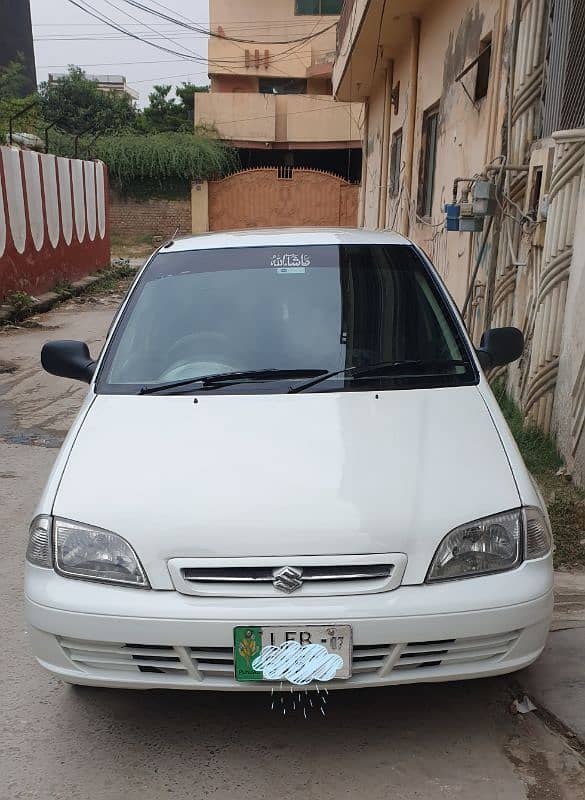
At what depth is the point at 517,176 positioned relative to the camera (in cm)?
567

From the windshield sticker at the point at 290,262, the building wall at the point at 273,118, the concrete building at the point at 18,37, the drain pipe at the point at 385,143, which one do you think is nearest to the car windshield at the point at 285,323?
the windshield sticker at the point at 290,262

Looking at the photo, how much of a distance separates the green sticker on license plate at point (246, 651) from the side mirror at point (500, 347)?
1.78m

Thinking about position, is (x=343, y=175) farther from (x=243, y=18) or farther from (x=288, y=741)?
(x=288, y=741)

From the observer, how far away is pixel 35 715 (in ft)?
8.80

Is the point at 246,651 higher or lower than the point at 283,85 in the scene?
lower

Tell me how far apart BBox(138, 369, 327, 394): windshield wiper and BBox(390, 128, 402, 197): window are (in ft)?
32.3

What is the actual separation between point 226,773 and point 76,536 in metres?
0.90

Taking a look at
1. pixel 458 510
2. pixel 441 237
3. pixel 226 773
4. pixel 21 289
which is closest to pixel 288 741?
pixel 226 773

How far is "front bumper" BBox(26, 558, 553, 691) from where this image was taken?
2164 millimetres

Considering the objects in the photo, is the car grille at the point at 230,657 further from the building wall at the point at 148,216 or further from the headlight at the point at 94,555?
the building wall at the point at 148,216

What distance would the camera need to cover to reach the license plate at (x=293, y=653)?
7.07 ft

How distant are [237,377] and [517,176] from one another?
364cm

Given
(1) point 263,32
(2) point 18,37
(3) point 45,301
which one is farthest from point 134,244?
(2) point 18,37

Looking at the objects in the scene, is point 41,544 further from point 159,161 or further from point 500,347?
point 159,161
